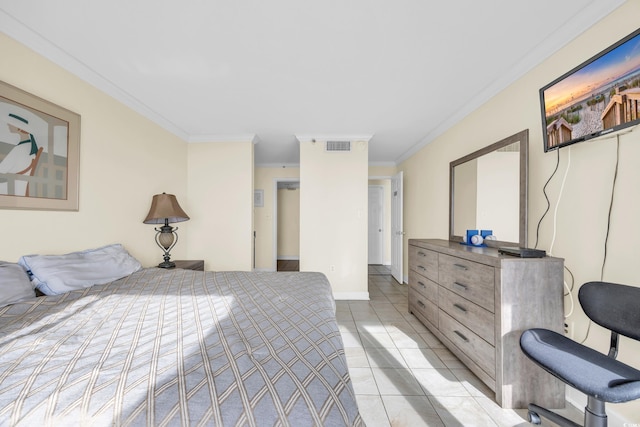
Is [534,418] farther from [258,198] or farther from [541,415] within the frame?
[258,198]

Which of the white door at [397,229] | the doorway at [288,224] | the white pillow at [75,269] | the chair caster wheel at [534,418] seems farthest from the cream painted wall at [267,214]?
the chair caster wheel at [534,418]

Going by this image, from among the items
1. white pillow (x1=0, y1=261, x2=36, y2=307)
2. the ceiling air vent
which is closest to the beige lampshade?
white pillow (x1=0, y1=261, x2=36, y2=307)

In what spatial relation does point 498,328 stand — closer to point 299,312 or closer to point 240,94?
point 299,312

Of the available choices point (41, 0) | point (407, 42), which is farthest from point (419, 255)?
point (41, 0)

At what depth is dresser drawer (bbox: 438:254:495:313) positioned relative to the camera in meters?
1.66

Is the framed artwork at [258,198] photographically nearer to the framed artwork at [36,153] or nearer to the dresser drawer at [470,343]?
the framed artwork at [36,153]

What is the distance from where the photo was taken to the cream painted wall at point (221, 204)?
11.9 feet

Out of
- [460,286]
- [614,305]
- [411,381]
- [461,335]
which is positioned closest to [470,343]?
[461,335]

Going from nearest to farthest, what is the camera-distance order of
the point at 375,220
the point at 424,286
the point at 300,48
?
the point at 300,48
the point at 424,286
the point at 375,220

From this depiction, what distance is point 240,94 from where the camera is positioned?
96.4 inches

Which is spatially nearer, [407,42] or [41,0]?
[41,0]

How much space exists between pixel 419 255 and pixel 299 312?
1.95 m

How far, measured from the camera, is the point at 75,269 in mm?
1668

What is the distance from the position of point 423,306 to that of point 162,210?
308cm
